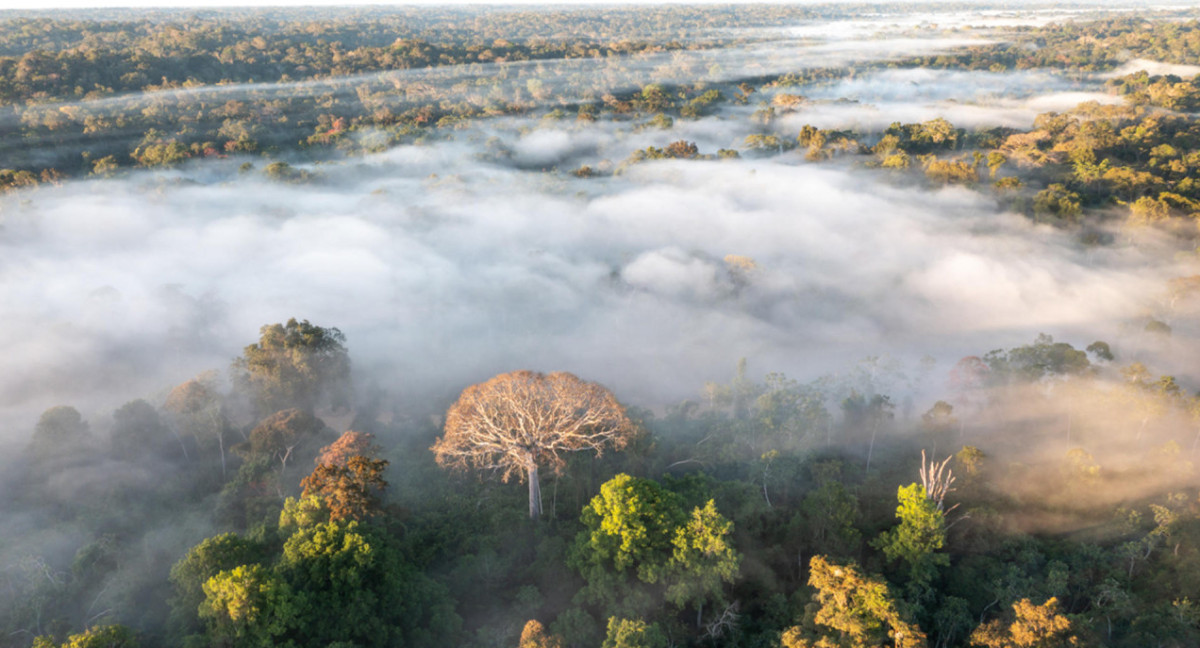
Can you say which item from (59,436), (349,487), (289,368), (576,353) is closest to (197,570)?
(349,487)

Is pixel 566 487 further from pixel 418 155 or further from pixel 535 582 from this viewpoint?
pixel 418 155

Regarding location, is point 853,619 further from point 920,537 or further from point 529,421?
point 529,421

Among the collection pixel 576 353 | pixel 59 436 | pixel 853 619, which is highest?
pixel 853 619

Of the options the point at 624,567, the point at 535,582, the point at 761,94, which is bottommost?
the point at 535,582

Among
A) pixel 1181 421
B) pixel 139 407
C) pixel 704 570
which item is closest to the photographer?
pixel 704 570

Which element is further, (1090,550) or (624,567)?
(1090,550)

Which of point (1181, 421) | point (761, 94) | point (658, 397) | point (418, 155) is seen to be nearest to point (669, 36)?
point (761, 94)

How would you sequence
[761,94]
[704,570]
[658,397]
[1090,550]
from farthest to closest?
[761,94] → [658,397] → [1090,550] → [704,570]

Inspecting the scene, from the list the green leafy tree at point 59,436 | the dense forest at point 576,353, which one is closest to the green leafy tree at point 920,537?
the dense forest at point 576,353
